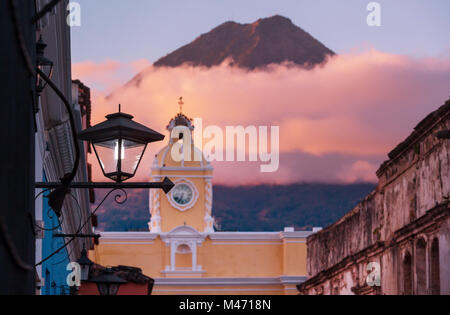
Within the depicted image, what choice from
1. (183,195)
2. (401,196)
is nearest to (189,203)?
(183,195)

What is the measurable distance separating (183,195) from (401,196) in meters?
39.0

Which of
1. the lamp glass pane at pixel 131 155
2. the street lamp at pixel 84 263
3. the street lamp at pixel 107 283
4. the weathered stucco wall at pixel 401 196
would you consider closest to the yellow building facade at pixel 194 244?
the weathered stucco wall at pixel 401 196

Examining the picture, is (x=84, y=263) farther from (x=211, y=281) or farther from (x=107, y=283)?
(x=211, y=281)

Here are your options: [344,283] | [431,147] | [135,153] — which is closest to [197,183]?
[344,283]

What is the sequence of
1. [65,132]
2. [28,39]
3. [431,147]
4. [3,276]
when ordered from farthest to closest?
[431,147], [65,132], [28,39], [3,276]

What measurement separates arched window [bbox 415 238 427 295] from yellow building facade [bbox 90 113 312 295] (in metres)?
35.1

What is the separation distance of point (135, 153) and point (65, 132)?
6.80 metres

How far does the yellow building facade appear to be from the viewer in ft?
174

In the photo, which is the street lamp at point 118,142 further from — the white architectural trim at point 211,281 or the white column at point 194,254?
the white column at point 194,254

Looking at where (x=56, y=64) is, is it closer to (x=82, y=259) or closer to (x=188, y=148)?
(x=82, y=259)

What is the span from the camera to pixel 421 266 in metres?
16.1

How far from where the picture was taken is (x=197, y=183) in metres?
56.6

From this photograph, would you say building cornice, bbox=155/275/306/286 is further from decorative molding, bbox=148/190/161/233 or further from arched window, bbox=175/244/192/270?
decorative molding, bbox=148/190/161/233

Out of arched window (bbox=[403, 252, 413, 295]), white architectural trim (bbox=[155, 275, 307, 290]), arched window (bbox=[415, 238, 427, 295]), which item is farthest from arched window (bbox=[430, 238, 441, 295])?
white architectural trim (bbox=[155, 275, 307, 290])
